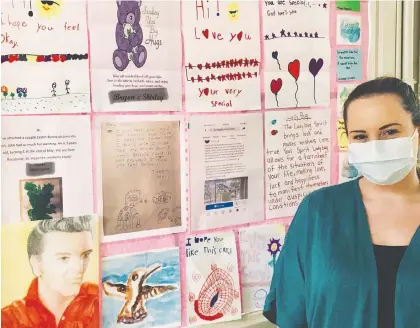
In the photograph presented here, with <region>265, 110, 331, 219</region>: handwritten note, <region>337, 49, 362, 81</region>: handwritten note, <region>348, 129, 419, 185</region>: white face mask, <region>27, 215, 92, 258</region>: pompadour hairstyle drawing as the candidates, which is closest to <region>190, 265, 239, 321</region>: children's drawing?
<region>265, 110, 331, 219</region>: handwritten note

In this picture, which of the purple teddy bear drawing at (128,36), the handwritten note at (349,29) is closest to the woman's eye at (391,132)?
the handwritten note at (349,29)

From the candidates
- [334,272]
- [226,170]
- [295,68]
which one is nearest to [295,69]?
[295,68]

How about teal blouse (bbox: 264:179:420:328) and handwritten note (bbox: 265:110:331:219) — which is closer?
teal blouse (bbox: 264:179:420:328)

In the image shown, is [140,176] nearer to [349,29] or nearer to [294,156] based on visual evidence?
[294,156]

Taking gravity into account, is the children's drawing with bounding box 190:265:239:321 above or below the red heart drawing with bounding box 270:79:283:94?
below

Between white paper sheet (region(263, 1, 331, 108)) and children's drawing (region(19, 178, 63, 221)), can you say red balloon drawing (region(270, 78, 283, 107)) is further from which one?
children's drawing (region(19, 178, 63, 221))

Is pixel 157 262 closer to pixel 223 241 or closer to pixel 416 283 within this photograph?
pixel 223 241

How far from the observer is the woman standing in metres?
1.17

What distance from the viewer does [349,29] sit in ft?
5.29

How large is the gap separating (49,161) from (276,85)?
0.65 meters

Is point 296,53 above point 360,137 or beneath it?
above

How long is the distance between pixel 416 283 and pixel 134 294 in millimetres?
640

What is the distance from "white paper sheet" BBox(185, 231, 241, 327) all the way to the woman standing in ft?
0.60

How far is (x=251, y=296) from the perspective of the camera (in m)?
1.49
